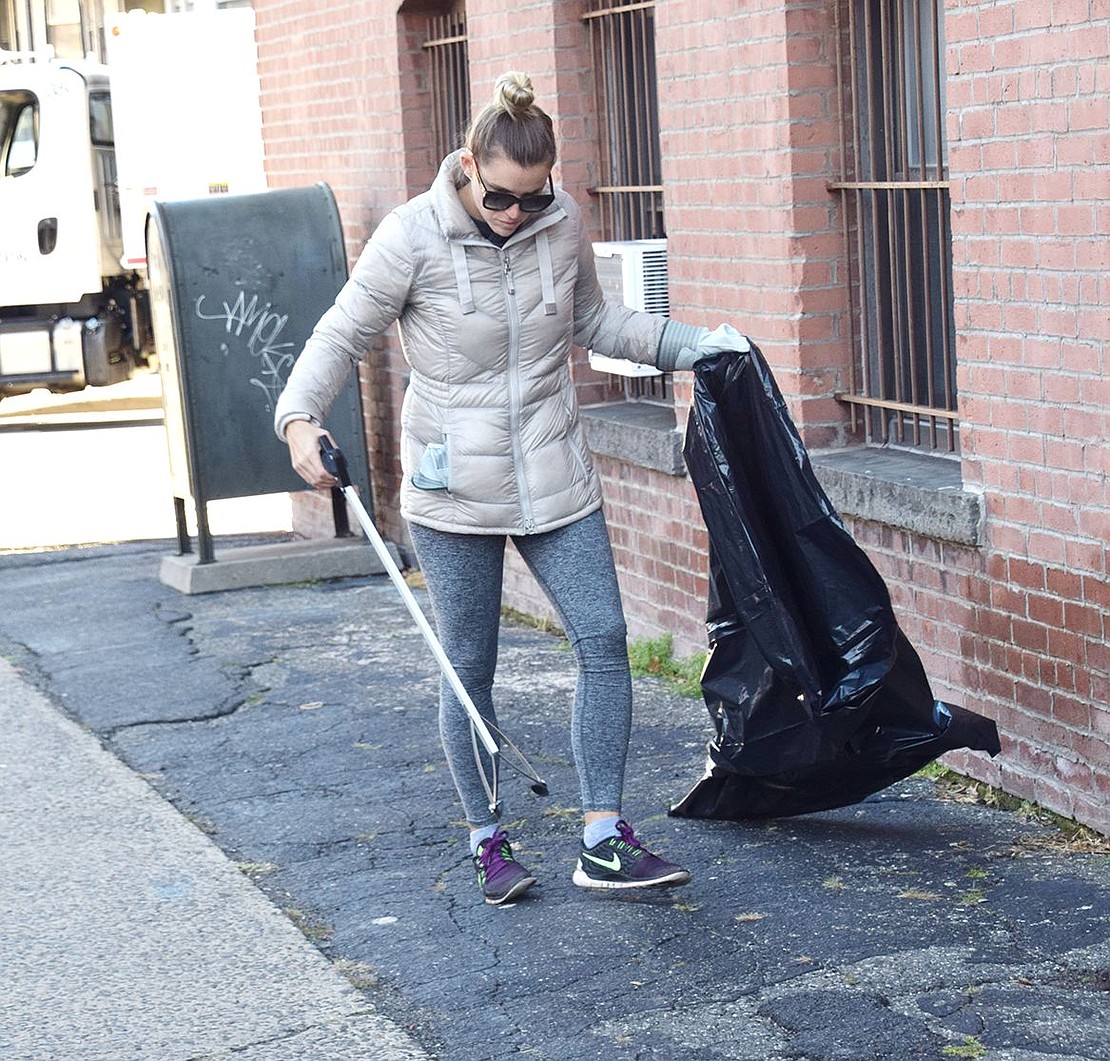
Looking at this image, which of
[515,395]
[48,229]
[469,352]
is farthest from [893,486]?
[48,229]

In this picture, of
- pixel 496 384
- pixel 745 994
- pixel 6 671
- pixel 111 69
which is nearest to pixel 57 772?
pixel 6 671

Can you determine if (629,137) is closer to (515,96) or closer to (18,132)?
(515,96)

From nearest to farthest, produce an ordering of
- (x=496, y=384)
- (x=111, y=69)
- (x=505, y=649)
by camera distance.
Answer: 1. (x=496, y=384)
2. (x=505, y=649)
3. (x=111, y=69)

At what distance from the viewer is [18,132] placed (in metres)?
16.5

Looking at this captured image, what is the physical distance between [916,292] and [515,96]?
1872mm

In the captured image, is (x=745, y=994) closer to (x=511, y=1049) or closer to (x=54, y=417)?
(x=511, y=1049)

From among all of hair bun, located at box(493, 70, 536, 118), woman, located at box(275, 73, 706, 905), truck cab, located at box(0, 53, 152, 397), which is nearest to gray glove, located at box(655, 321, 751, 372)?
woman, located at box(275, 73, 706, 905)

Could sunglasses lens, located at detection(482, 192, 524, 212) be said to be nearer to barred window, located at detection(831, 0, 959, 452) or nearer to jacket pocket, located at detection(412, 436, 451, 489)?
jacket pocket, located at detection(412, 436, 451, 489)

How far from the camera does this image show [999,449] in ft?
16.1

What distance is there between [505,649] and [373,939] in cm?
300

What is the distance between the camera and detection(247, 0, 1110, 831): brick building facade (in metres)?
4.62

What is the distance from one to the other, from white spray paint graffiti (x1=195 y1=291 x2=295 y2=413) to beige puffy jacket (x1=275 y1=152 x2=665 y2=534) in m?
4.33

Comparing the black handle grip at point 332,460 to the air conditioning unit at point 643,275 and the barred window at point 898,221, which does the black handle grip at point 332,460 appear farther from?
the air conditioning unit at point 643,275

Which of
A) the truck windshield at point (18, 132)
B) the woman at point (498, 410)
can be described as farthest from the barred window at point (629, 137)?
the truck windshield at point (18, 132)
